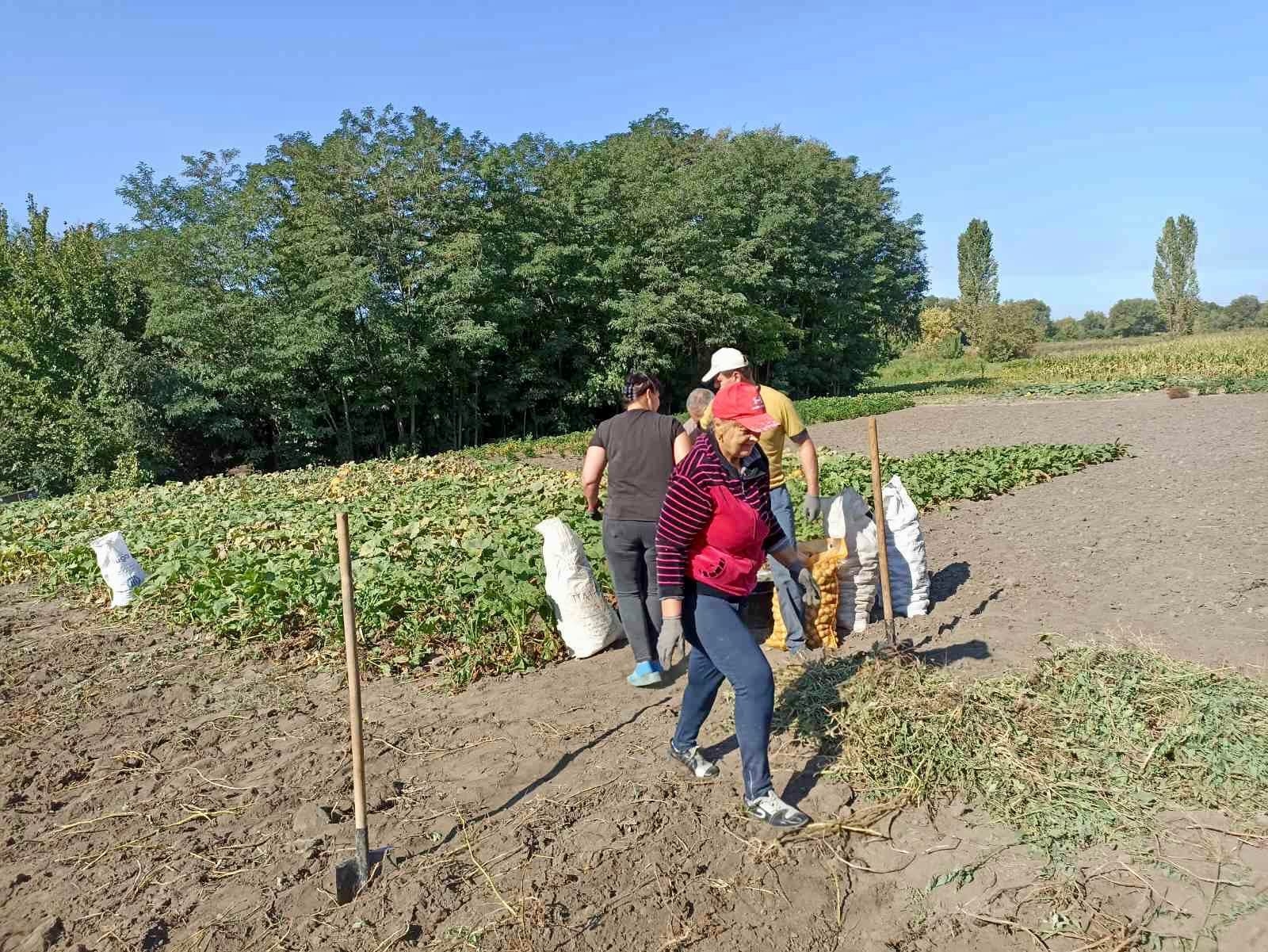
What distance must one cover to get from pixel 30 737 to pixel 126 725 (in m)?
0.48

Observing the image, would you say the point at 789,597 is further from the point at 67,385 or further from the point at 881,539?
the point at 67,385

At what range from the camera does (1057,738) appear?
144 inches

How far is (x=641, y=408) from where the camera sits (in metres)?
4.76

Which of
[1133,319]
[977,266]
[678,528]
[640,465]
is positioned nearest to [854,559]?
[640,465]

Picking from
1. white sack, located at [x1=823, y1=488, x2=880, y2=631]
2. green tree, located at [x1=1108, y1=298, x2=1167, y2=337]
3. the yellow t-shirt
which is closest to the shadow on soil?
white sack, located at [x1=823, y1=488, x2=880, y2=631]

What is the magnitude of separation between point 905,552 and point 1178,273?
79.3m

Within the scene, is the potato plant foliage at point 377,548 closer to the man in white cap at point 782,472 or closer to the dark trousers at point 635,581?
the dark trousers at point 635,581

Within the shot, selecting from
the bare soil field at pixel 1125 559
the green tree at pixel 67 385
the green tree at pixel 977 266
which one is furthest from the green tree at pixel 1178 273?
the green tree at pixel 67 385

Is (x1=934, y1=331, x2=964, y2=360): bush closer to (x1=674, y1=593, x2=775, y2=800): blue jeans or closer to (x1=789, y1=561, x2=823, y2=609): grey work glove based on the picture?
(x1=789, y1=561, x2=823, y2=609): grey work glove

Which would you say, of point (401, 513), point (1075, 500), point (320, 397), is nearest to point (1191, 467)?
point (1075, 500)

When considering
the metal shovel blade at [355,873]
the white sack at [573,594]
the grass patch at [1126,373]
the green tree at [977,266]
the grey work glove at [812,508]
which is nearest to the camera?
the metal shovel blade at [355,873]

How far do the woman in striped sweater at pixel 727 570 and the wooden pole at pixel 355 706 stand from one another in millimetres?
1178

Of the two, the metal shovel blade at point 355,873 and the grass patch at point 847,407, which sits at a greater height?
the grass patch at point 847,407

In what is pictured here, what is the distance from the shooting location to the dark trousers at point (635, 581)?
471cm
